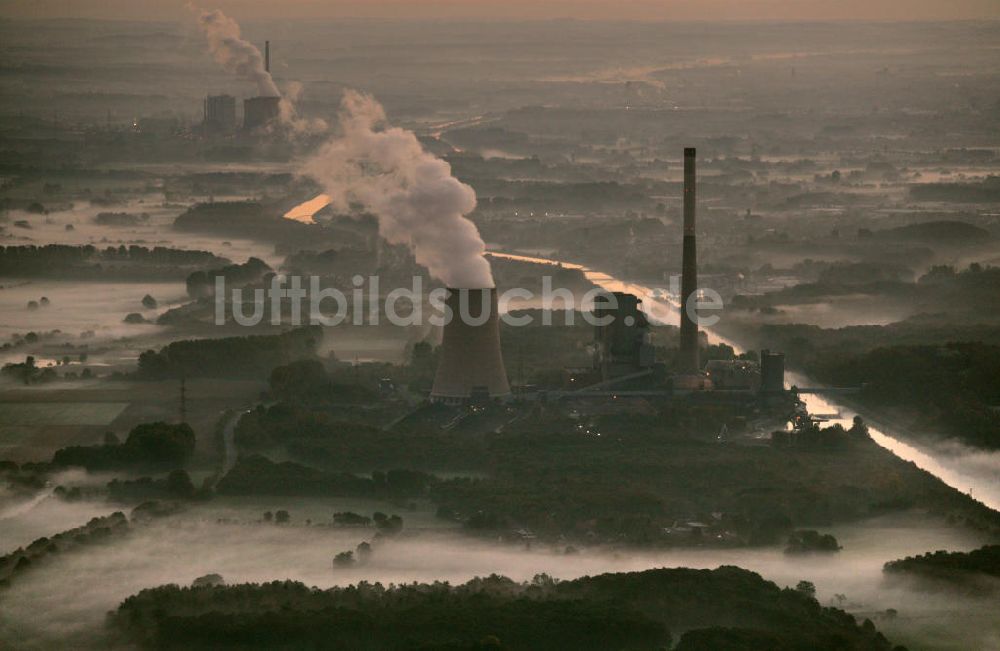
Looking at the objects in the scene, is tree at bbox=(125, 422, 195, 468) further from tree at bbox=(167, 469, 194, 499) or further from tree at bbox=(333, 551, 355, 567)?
tree at bbox=(333, 551, 355, 567)

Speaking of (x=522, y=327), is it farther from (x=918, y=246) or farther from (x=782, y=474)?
(x=918, y=246)

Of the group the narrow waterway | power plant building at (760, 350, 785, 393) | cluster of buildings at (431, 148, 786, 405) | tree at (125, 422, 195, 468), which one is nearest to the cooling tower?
cluster of buildings at (431, 148, 786, 405)

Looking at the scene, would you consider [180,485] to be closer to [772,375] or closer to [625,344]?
[625,344]

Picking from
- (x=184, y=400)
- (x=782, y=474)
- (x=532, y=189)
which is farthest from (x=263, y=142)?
(x=782, y=474)

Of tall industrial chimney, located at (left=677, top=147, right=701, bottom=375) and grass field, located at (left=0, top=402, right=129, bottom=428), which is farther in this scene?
tall industrial chimney, located at (left=677, top=147, right=701, bottom=375)

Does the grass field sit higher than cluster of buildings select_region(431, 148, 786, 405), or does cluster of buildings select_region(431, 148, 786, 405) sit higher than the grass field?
cluster of buildings select_region(431, 148, 786, 405)

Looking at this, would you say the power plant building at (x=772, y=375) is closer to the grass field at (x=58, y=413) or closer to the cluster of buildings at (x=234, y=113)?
the grass field at (x=58, y=413)
